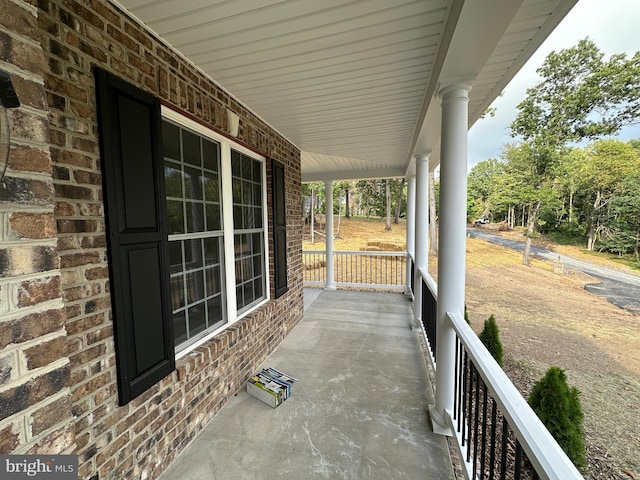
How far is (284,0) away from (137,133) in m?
1.07

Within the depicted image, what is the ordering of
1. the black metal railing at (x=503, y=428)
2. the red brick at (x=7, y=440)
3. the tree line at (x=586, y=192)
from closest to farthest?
the red brick at (x=7, y=440) < the black metal railing at (x=503, y=428) < the tree line at (x=586, y=192)

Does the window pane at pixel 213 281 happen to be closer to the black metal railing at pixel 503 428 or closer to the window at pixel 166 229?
the window at pixel 166 229

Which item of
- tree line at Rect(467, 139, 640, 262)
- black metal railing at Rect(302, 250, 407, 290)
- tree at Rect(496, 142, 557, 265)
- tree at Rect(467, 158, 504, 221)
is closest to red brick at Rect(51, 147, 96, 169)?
black metal railing at Rect(302, 250, 407, 290)

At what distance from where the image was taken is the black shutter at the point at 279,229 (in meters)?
3.43

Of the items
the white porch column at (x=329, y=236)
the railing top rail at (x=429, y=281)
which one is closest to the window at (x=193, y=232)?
the railing top rail at (x=429, y=281)

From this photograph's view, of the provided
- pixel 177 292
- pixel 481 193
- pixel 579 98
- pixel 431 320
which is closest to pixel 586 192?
pixel 579 98

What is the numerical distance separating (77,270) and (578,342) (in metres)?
8.51

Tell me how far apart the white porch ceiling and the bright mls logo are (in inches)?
77.5

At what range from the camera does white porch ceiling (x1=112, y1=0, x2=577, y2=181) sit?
1357 mm

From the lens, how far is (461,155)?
193 centimetres

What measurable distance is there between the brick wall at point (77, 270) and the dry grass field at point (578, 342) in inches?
154

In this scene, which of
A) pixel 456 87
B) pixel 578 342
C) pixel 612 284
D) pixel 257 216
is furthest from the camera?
pixel 612 284

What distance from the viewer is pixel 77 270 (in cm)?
127

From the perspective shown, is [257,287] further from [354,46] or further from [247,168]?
[354,46]
